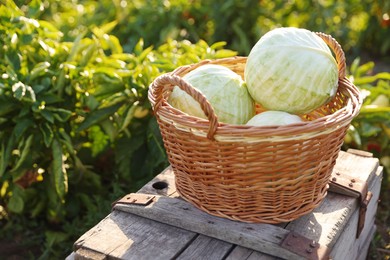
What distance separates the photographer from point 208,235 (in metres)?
2.01

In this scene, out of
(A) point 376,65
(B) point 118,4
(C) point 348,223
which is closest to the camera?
(C) point 348,223

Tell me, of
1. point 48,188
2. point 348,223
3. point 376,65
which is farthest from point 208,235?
point 376,65

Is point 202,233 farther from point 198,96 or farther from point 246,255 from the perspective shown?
point 198,96

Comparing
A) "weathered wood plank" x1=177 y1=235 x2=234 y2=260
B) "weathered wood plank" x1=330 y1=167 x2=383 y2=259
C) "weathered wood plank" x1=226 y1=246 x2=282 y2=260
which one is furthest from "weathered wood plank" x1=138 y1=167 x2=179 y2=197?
"weathered wood plank" x1=330 y1=167 x2=383 y2=259

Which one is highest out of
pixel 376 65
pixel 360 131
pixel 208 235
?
pixel 208 235

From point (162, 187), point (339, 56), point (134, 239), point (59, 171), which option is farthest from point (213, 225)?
point (59, 171)

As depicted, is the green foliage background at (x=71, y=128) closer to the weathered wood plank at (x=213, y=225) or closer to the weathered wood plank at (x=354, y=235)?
the weathered wood plank at (x=354, y=235)

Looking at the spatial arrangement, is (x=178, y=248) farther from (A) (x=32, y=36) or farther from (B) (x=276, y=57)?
(A) (x=32, y=36)

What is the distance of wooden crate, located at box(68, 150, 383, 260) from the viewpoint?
1.91 metres

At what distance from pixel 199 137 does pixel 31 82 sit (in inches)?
50.5

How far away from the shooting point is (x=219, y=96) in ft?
6.71

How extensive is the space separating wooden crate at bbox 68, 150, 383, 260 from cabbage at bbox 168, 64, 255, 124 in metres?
0.37

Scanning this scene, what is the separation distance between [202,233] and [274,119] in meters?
0.49

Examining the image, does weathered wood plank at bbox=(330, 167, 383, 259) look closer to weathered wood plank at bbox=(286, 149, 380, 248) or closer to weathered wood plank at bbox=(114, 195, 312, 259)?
weathered wood plank at bbox=(286, 149, 380, 248)
